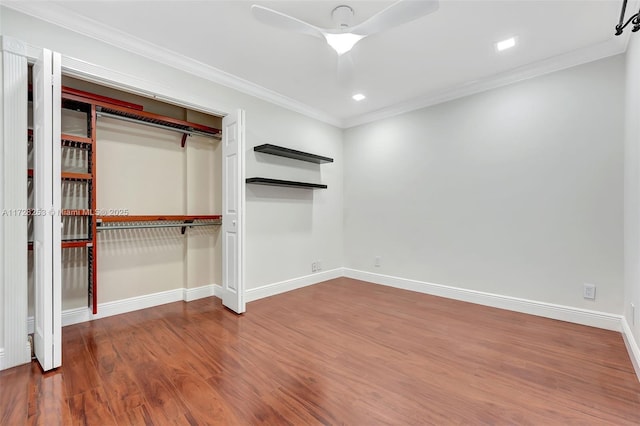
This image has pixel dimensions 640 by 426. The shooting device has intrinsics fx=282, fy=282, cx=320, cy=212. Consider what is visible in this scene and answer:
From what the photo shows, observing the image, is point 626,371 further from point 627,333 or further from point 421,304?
point 421,304

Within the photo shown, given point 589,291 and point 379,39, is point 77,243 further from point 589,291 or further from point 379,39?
point 589,291

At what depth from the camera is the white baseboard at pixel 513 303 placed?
2741 mm

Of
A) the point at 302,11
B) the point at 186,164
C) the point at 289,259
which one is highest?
the point at 302,11

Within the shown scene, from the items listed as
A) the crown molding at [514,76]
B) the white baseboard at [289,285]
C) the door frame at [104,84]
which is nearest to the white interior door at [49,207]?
the door frame at [104,84]

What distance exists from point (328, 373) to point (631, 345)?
8.08 ft

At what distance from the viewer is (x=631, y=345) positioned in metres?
2.27

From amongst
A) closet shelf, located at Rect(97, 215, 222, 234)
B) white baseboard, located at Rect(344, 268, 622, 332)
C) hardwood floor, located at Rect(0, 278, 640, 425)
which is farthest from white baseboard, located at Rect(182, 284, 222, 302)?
white baseboard, located at Rect(344, 268, 622, 332)

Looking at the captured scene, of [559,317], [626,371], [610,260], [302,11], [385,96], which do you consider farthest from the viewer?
[385,96]

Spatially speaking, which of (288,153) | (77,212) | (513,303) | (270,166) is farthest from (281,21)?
(513,303)

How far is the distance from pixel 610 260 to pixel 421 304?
1.86 meters

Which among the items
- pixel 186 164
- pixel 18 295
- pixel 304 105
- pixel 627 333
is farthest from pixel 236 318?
pixel 627 333

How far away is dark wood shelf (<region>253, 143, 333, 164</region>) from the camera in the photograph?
11.8ft

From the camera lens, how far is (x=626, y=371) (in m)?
2.01

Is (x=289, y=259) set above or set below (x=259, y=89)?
below
